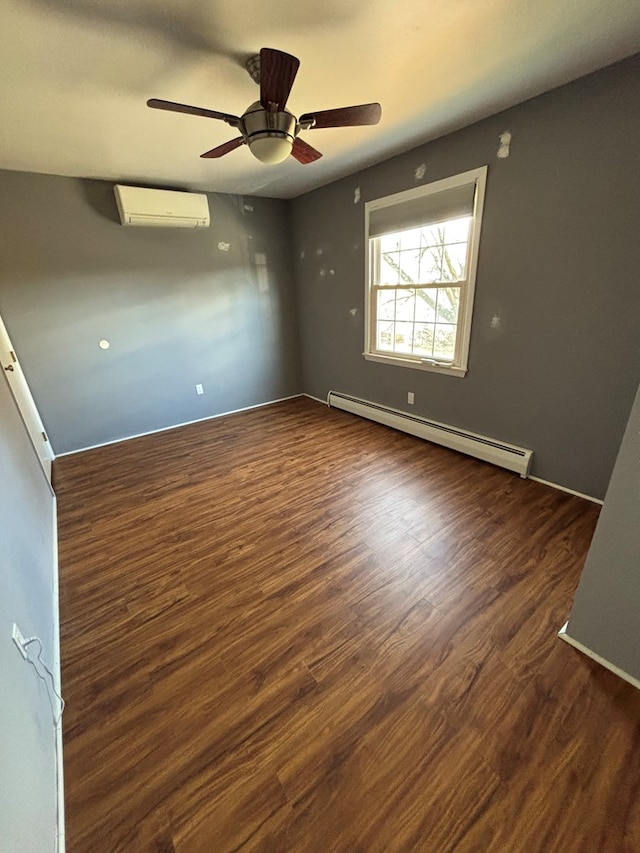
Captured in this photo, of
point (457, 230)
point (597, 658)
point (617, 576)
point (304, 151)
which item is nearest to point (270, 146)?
point (304, 151)

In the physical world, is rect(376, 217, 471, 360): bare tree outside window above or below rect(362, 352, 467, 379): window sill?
above

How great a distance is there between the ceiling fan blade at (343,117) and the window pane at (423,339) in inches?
67.5

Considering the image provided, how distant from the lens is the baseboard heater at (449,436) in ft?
8.45

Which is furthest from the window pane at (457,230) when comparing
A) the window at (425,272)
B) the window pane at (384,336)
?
the window pane at (384,336)

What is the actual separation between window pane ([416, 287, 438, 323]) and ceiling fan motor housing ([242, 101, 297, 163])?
5.45ft

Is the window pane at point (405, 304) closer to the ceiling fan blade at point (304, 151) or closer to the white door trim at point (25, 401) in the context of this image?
the ceiling fan blade at point (304, 151)

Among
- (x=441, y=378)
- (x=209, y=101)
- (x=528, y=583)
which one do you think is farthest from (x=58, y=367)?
(x=528, y=583)

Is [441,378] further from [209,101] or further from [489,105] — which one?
[209,101]

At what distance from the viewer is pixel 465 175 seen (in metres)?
2.40

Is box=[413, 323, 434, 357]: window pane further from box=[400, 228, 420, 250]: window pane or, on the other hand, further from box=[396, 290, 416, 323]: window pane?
box=[400, 228, 420, 250]: window pane

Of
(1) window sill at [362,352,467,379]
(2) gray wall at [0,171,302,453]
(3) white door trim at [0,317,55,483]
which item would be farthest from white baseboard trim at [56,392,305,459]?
(1) window sill at [362,352,467,379]

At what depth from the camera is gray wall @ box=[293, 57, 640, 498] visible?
1846 mm

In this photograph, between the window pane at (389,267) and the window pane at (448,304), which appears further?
the window pane at (389,267)

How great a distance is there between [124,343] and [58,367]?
0.62 m
